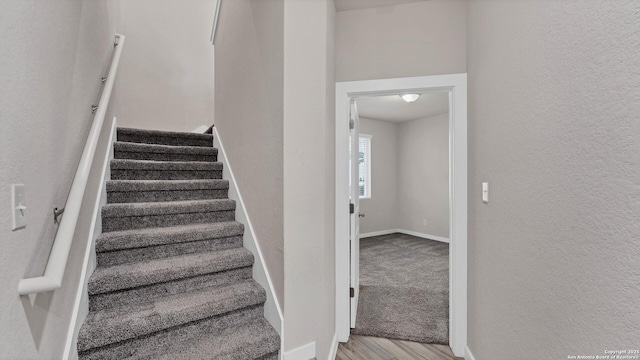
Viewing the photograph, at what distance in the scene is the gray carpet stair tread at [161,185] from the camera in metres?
2.03

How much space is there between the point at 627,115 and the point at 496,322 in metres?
1.24

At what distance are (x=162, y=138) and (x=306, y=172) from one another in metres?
2.05

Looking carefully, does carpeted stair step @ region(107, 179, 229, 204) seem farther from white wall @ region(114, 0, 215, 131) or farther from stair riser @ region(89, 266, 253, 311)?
white wall @ region(114, 0, 215, 131)

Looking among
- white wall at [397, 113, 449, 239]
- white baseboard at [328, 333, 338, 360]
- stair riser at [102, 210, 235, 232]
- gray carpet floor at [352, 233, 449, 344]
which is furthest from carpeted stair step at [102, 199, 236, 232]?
white wall at [397, 113, 449, 239]

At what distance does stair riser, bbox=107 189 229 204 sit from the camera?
205 centimetres

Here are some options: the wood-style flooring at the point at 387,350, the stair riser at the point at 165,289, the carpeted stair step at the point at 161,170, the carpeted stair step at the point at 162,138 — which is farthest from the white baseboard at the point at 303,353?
the carpeted stair step at the point at 162,138

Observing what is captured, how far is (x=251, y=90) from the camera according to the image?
2100 mm

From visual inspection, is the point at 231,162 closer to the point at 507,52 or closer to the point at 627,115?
the point at 507,52

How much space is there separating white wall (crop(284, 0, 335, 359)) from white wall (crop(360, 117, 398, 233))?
4256 mm

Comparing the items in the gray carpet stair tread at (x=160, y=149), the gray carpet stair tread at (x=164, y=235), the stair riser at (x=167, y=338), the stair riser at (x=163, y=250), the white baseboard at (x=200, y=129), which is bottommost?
the stair riser at (x=167, y=338)

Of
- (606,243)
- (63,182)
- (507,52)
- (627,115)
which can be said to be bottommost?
(606,243)

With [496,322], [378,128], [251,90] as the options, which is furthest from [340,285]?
[378,128]

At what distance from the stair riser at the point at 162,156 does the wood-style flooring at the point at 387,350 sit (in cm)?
225

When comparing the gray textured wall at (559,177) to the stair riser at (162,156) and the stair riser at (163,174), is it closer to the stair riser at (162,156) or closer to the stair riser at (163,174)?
the stair riser at (163,174)
